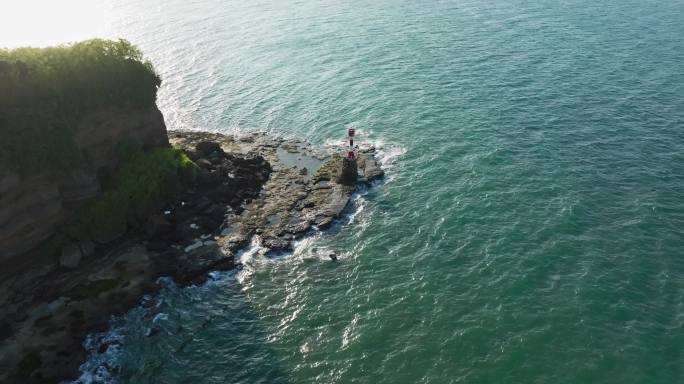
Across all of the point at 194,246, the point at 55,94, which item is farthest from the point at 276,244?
the point at 55,94

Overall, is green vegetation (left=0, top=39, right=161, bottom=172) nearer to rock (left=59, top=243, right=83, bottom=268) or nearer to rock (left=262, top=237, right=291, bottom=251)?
rock (left=59, top=243, right=83, bottom=268)

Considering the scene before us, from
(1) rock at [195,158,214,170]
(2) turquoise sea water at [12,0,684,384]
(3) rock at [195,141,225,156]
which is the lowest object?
(2) turquoise sea water at [12,0,684,384]

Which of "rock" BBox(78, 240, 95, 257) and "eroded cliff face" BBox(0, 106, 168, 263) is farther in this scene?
"rock" BBox(78, 240, 95, 257)

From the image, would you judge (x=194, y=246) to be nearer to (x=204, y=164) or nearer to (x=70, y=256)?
(x=70, y=256)

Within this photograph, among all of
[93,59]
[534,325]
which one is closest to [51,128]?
[93,59]

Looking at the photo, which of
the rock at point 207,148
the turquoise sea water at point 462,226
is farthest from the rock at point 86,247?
the rock at point 207,148

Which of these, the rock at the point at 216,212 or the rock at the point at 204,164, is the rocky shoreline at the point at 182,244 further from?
the rock at the point at 204,164

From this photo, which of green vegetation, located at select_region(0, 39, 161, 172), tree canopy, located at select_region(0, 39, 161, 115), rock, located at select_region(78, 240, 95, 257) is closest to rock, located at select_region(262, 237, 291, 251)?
rock, located at select_region(78, 240, 95, 257)

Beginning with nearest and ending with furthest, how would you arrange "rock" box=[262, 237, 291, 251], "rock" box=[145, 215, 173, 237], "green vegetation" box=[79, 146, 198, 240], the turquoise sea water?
the turquoise sea water < "green vegetation" box=[79, 146, 198, 240] < "rock" box=[262, 237, 291, 251] < "rock" box=[145, 215, 173, 237]
